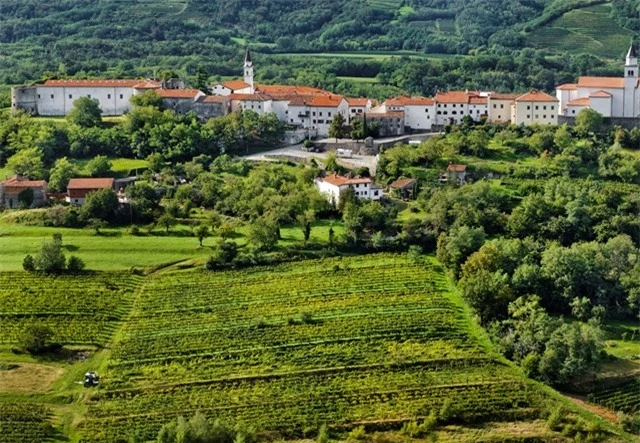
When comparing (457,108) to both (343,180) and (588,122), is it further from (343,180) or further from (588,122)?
(343,180)

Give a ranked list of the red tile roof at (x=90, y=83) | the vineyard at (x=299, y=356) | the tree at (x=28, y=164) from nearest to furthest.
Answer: the vineyard at (x=299, y=356) → the tree at (x=28, y=164) → the red tile roof at (x=90, y=83)

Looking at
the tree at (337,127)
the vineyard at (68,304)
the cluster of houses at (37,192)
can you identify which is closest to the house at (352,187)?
the tree at (337,127)

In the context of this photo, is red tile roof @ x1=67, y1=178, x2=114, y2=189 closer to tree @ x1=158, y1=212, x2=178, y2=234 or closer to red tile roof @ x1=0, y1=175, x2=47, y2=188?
red tile roof @ x1=0, y1=175, x2=47, y2=188

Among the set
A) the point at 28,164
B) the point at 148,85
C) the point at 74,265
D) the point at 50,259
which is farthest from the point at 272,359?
the point at 148,85

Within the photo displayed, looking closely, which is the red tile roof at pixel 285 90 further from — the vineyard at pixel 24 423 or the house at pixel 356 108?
the vineyard at pixel 24 423

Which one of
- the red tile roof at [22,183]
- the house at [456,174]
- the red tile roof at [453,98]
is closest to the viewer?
the red tile roof at [22,183]

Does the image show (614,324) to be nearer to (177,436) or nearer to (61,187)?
(177,436)
